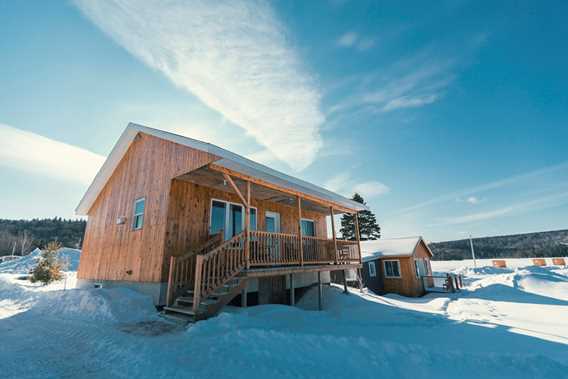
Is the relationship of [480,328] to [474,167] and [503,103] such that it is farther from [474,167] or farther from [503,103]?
[474,167]

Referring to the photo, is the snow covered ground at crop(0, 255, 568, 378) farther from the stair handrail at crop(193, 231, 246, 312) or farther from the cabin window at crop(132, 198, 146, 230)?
the cabin window at crop(132, 198, 146, 230)

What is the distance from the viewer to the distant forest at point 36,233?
42856 mm

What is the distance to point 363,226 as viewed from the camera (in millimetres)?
33562

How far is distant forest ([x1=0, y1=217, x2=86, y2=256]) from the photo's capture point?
42856 millimetres

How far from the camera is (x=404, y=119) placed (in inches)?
480

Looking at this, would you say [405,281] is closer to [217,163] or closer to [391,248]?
[391,248]

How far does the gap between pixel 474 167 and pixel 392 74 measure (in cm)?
1122

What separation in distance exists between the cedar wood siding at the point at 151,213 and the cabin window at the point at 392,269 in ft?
44.0

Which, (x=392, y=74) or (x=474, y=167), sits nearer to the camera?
(x=392, y=74)

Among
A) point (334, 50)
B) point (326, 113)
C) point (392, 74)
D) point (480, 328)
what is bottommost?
point (480, 328)

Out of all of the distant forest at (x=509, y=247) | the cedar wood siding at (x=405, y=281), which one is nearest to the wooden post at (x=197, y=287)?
the cedar wood siding at (x=405, y=281)

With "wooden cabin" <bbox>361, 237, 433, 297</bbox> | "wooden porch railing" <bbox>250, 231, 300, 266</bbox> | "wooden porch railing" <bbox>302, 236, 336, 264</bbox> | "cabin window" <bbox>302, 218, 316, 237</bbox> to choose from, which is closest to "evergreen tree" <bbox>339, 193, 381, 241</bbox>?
"wooden cabin" <bbox>361, 237, 433, 297</bbox>

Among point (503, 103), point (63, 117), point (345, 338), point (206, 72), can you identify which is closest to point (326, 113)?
point (206, 72)

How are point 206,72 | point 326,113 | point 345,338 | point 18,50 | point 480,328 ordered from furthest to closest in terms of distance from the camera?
1. point 326,113
2. point 206,72
3. point 18,50
4. point 480,328
5. point 345,338
